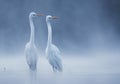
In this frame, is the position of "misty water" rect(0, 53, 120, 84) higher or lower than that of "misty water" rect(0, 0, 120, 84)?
lower

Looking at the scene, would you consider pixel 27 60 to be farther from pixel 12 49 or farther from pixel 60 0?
pixel 60 0

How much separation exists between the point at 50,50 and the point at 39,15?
343 millimetres

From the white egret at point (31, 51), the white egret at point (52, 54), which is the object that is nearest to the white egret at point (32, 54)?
the white egret at point (31, 51)

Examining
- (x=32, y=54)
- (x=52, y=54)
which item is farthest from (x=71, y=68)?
(x=32, y=54)

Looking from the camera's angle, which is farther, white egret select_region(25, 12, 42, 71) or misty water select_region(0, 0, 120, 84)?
misty water select_region(0, 0, 120, 84)

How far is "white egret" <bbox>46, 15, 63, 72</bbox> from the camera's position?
12.7 ft

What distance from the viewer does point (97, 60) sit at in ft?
13.2

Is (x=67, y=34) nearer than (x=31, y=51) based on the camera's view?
No

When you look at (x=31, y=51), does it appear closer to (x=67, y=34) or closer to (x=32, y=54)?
(x=32, y=54)

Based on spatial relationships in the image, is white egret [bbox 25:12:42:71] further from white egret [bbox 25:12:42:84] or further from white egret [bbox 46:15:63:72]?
white egret [bbox 46:15:63:72]

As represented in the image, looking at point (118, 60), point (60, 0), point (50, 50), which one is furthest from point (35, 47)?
point (118, 60)

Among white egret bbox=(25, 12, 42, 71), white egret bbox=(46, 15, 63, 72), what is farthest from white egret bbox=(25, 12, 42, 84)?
white egret bbox=(46, 15, 63, 72)

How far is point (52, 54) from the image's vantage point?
12.7 feet

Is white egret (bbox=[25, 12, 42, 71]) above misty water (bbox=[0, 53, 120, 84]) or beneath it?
above
